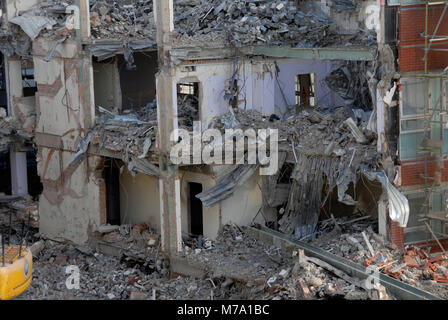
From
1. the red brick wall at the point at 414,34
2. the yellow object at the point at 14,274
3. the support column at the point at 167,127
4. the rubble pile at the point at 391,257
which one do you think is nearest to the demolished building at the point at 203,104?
the support column at the point at 167,127

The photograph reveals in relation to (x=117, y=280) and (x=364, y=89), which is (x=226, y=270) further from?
(x=364, y=89)

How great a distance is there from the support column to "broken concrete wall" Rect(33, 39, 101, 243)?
3.31 metres

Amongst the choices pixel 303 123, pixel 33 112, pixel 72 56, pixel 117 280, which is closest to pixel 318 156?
pixel 303 123

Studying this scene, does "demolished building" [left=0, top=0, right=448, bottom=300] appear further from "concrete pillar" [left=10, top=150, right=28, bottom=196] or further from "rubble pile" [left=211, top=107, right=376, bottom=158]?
"concrete pillar" [left=10, top=150, right=28, bottom=196]

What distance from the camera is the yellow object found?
22.5 meters

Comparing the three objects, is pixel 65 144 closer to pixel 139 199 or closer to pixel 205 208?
pixel 139 199

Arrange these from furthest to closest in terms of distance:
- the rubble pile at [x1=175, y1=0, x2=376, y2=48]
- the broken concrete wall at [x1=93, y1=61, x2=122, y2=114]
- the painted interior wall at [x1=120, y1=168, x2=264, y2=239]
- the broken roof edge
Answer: the broken concrete wall at [x1=93, y1=61, x2=122, y2=114] < the rubble pile at [x1=175, y1=0, x2=376, y2=48] < the painted interior wall at [x1=120, y1=168, x2=264, y2=239] < the broken roof edge

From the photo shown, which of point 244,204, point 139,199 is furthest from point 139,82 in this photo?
point 244,204

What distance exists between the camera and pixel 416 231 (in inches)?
932

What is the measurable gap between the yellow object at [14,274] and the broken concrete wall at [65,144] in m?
4.98

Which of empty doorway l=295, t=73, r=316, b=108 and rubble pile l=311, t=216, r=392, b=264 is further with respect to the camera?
empty doorway l=295, t=73, r=316, b=108

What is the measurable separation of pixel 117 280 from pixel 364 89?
357 inches

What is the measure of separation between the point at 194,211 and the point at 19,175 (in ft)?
26.0

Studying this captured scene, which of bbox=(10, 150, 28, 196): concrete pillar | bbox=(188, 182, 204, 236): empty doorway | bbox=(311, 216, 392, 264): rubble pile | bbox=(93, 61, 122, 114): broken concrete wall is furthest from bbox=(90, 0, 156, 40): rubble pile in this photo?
bbox=(311, 216, 392, 264): rubble pile
